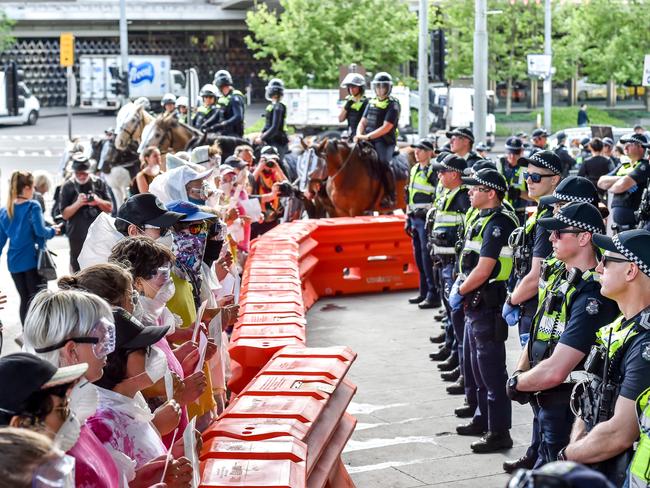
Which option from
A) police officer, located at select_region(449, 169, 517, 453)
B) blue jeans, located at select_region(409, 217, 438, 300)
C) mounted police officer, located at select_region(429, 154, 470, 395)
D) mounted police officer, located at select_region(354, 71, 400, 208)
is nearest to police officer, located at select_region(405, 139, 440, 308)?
blue jeans, located at select_region(409, 217, 438, 300)

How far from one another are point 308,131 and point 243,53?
2725 cm

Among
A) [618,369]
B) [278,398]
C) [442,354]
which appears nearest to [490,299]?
[278,398]

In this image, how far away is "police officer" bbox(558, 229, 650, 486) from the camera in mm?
5277

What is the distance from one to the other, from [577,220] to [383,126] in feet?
41.7

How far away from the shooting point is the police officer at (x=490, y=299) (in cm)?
941

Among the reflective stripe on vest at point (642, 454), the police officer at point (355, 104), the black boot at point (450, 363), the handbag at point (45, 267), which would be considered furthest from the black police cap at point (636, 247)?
the police officer at point (355, 104)

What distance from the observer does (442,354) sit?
1283cm

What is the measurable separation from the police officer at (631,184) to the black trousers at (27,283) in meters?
8.05

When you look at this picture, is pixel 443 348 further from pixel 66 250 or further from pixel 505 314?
pixel 66 250

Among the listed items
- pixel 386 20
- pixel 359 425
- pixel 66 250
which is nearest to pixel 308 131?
pixel 386 20

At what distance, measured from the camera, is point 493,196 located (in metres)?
9.60

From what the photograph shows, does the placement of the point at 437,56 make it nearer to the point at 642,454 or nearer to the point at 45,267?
the point at 45,267

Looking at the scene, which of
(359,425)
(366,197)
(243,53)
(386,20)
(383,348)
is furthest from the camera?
(243,53)

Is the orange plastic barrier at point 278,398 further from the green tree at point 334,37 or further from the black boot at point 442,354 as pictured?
the green tree at point 334,37
